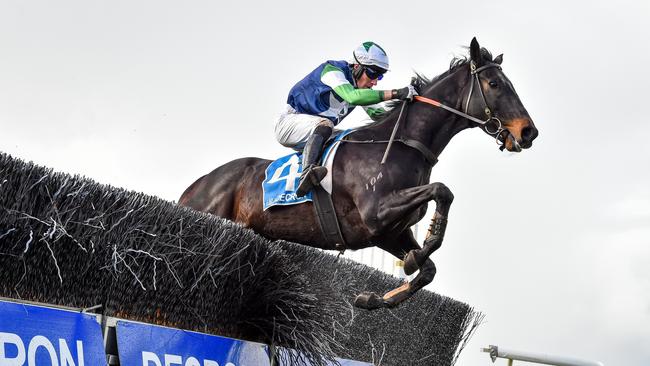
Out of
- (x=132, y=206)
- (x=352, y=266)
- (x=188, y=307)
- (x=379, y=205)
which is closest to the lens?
(x=132, y=206)

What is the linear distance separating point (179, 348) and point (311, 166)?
190 cm

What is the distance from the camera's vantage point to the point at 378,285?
7.73 metres

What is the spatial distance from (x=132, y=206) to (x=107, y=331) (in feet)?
2.10

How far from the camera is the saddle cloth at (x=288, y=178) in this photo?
657 centimetres

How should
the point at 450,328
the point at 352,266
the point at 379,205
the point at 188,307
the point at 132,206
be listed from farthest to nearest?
the point at 450,328, the point at 352,266, the point at 379,205, the point at 188,307, the point at 132,206

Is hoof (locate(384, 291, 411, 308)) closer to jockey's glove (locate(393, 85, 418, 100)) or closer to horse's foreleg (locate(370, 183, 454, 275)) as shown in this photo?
horse's foreleg (locate(370, 183, 454, 275))

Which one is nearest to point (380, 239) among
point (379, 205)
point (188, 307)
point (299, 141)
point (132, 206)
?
point (379, 205)

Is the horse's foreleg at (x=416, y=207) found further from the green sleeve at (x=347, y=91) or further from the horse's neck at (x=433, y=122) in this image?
the green sleeve at (x=347, y=91)

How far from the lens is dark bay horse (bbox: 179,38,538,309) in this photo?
6.16 m

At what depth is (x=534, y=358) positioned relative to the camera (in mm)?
7734

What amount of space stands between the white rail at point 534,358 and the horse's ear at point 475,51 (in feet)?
8.49

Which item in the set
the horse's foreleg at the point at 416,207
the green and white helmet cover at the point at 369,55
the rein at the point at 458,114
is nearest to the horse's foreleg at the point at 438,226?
the horse's foreleg at the point at 416,207

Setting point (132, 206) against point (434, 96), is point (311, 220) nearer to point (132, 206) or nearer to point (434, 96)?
point (434, 96)

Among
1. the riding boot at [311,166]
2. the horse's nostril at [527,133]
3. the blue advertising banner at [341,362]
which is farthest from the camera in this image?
the riding boot at [311,166]
